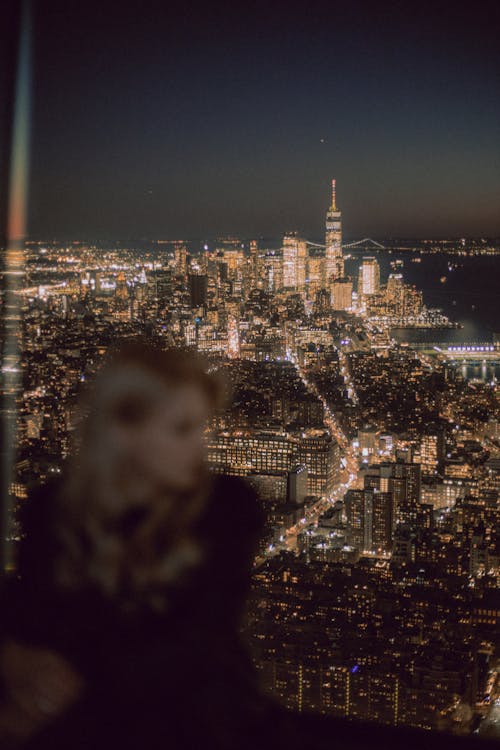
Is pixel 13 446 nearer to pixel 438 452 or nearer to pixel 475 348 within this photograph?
pixel 438 452

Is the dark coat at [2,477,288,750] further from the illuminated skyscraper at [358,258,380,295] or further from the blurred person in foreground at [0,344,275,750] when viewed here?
the illuminated skyscraper at [358,258,380,295]

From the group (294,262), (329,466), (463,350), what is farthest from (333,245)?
(329,466)

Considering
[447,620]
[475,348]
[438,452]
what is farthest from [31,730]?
[475,348]

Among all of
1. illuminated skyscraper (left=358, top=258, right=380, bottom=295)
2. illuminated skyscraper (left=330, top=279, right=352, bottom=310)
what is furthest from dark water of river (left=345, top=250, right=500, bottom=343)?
illuminated skyscraper (left=330, top=279, right=352, bottom=310)

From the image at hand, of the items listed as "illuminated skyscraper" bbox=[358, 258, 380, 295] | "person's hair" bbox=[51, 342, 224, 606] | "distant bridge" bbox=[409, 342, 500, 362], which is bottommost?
"person's hair" bbox=[51, 342, 224, 606]

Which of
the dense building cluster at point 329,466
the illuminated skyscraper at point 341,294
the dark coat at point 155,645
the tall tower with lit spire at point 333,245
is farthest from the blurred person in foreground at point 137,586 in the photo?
the illuminated skyscraper at point 341,294

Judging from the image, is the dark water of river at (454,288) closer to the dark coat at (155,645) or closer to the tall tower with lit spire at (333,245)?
the tall tower with lit spire at (333,245)
